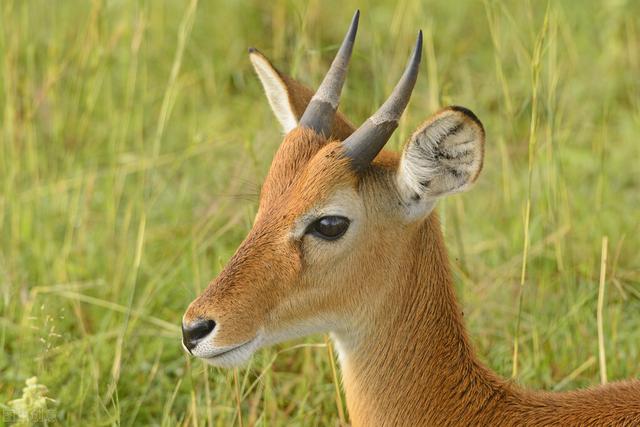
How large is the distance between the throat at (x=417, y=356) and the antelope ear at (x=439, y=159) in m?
0.17

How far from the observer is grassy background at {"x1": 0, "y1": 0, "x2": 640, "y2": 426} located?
5016mm

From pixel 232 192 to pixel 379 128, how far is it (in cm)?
253

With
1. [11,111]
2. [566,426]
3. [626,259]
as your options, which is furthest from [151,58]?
[566,426]

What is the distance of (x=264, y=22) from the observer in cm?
855

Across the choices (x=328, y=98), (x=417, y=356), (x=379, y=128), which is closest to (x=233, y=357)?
(x=417, y=356)

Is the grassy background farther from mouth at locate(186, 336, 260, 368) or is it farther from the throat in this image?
mouth at locate(186, 336, 260, 368)

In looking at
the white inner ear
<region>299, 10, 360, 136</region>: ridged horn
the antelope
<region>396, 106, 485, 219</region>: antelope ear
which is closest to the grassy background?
the white inner ear

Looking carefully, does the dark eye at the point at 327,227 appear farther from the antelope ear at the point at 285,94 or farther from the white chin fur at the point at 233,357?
the antelope ear at the point at 285,94

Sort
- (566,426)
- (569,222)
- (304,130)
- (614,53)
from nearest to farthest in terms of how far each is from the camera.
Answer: (566,426)
(304,130)
(569,222)
(614,53)

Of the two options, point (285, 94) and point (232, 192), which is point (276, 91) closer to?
point (285, 94)

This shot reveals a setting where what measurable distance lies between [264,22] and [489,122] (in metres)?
1.96

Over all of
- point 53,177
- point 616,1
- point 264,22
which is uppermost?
point 616,1

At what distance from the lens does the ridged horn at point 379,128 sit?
3697 mm

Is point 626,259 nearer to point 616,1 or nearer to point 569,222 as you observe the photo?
point 569,222
